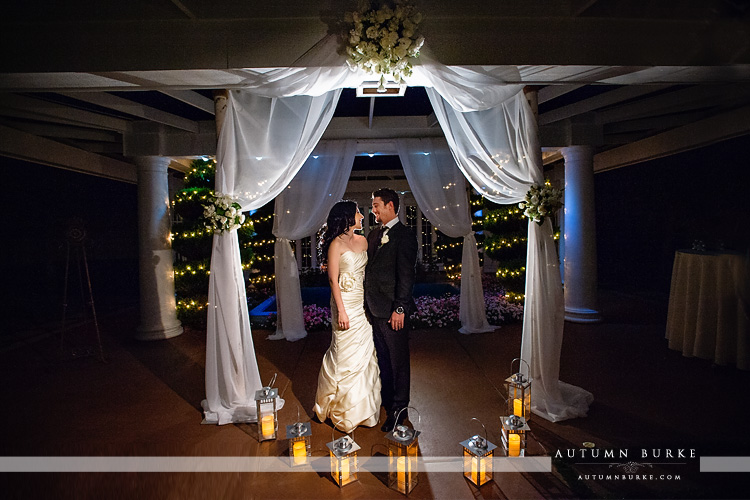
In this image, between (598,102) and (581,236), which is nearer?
(598,102)

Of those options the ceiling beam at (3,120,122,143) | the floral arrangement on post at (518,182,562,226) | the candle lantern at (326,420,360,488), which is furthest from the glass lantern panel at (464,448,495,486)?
the ceiling beam at (3,120,122,143)

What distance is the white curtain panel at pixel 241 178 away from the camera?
3.10 metres

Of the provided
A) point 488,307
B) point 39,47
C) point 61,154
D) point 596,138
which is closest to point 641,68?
point 596,138

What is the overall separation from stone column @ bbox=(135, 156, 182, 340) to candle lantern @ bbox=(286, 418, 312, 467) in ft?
14.4

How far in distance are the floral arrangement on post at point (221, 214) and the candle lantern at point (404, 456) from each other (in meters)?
2.04

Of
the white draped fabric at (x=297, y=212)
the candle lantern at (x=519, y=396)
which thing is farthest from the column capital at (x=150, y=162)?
the candle lantern at (x=519, y=396)

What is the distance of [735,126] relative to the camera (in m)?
5.27

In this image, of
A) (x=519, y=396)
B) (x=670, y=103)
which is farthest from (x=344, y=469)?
(x=670, y=103)

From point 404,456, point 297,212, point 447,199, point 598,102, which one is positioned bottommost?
point 404,456

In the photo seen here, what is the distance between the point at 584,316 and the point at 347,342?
15.4 feet

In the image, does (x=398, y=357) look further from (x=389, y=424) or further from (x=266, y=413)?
(x=266, y=413)

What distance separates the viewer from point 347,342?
293 centimetres

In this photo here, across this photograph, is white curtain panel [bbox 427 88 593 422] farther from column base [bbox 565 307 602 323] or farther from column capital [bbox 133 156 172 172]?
column capital [bbox 133 156 172 172]

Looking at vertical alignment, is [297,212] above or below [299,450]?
above
